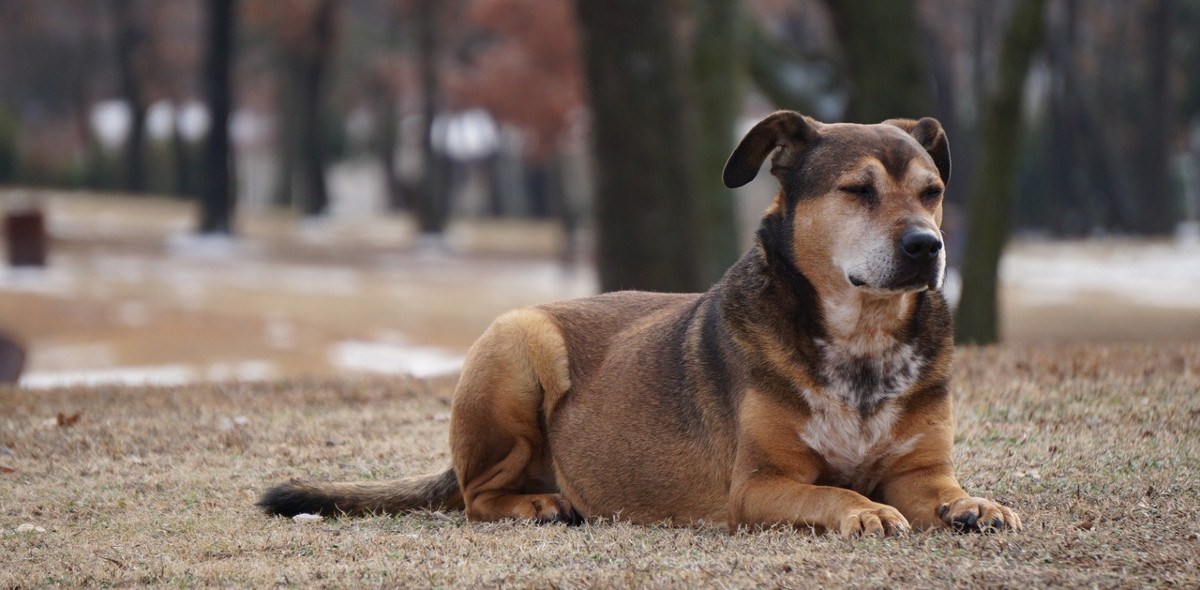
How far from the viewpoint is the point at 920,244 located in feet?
16.8

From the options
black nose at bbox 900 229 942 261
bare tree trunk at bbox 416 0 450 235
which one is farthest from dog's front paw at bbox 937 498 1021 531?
bare tree trunk at bbox 416 0 450 235

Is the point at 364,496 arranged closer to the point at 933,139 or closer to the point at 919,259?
the point at 919,259

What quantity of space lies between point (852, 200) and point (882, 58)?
10150mm

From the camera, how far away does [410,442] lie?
25.7ft

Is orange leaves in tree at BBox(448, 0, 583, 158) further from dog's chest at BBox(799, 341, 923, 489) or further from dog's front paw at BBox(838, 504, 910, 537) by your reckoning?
dog's front paw at BBox(838, 504, 910, 537)

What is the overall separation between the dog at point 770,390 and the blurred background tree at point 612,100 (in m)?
6.37

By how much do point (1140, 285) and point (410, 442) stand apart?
74.4ft

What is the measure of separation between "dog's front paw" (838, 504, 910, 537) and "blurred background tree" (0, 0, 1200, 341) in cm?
755

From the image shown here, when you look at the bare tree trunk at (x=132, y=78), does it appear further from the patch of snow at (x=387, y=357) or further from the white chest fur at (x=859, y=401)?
the white chest fur at (x=859, y=401)

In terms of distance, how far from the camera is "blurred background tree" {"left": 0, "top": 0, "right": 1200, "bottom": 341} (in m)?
12.6

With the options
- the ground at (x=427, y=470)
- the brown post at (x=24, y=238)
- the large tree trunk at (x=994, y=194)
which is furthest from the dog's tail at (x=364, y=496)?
the brown post at (x=24, y=238)

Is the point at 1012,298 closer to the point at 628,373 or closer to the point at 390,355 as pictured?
the point at 390,355

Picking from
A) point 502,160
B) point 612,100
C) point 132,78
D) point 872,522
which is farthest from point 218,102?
point 502,160

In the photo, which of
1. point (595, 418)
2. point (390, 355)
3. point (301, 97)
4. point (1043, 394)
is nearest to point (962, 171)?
point (301, 97)
